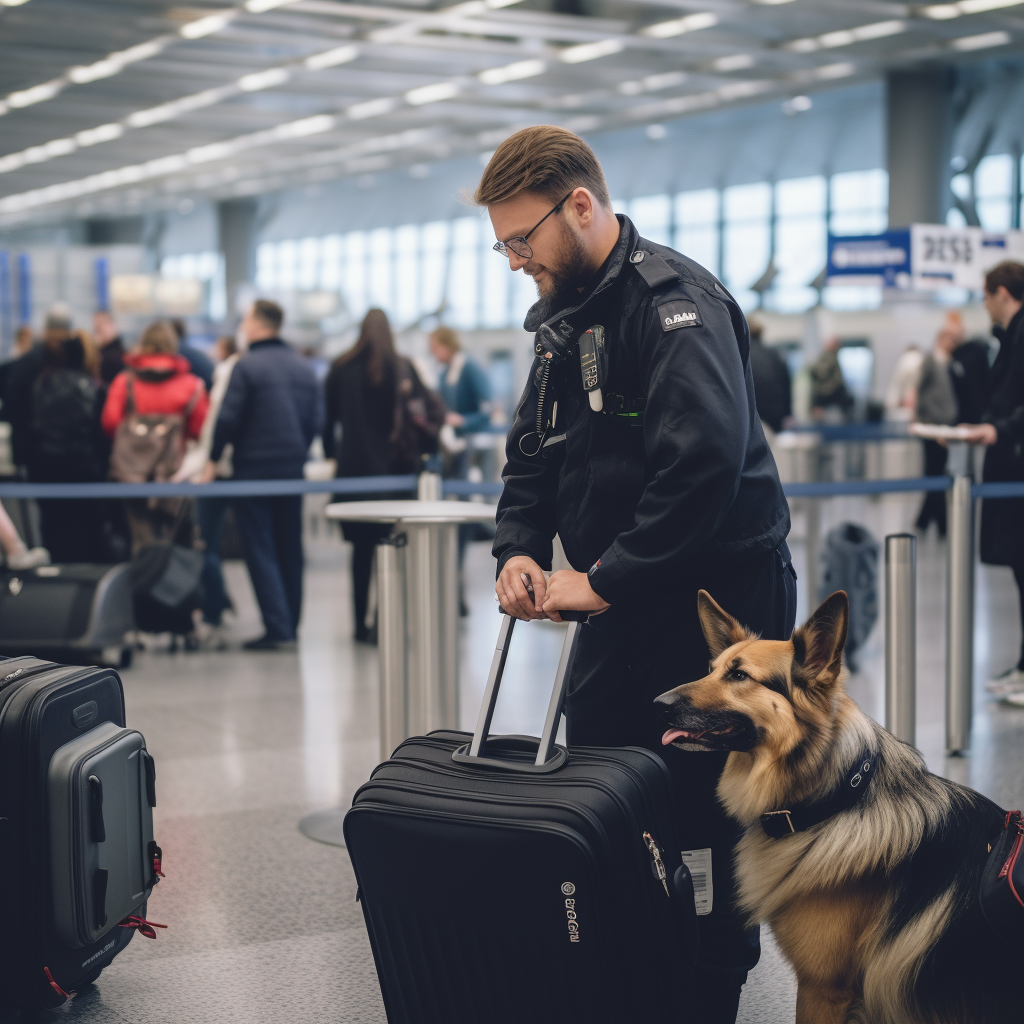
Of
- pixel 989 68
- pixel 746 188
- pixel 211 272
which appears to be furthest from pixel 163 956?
pixel 211 272

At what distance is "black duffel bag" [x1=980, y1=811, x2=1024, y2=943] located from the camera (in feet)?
6.40

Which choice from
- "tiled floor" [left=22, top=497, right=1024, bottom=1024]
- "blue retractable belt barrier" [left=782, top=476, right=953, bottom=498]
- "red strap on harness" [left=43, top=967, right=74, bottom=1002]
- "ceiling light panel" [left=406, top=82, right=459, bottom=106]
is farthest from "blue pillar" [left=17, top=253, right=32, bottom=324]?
"red strap on harness" [left=43, top=967, right=74, bottom=1002]

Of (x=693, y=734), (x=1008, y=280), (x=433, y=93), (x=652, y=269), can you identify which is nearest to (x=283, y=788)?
(x=693, y=734)

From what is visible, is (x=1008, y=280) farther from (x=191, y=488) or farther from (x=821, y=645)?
(x=821, y=645)

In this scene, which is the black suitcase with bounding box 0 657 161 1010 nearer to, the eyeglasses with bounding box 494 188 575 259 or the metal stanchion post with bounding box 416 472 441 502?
the eyeglasses with bounding box 494 188 575 259

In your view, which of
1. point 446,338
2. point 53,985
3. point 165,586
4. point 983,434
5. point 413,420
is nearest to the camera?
point 53,985

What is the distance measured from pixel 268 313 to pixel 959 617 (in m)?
4.07

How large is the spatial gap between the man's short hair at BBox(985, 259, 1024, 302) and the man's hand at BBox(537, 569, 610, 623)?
4115 mm

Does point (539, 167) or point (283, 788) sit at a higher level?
point (539, 167)

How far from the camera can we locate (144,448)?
23.1 feet

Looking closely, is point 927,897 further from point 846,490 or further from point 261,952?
point 846,490

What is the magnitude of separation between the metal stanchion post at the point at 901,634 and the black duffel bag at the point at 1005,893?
215 cm

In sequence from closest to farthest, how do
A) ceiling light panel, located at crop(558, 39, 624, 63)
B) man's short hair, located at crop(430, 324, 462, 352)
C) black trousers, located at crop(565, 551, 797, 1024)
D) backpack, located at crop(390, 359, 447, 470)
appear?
black trousers, located at crop(565, 551, 797, 1024) → backpack, located at crop(390, 359, 447, 470) → man's short hair, located at crop(430, 324, 462, 352) → ceiling light panel, located at crop(558, 39, 624, 63)

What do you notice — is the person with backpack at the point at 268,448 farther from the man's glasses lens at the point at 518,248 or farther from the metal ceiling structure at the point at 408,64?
the metal ceiling structure at the point at 408,64
